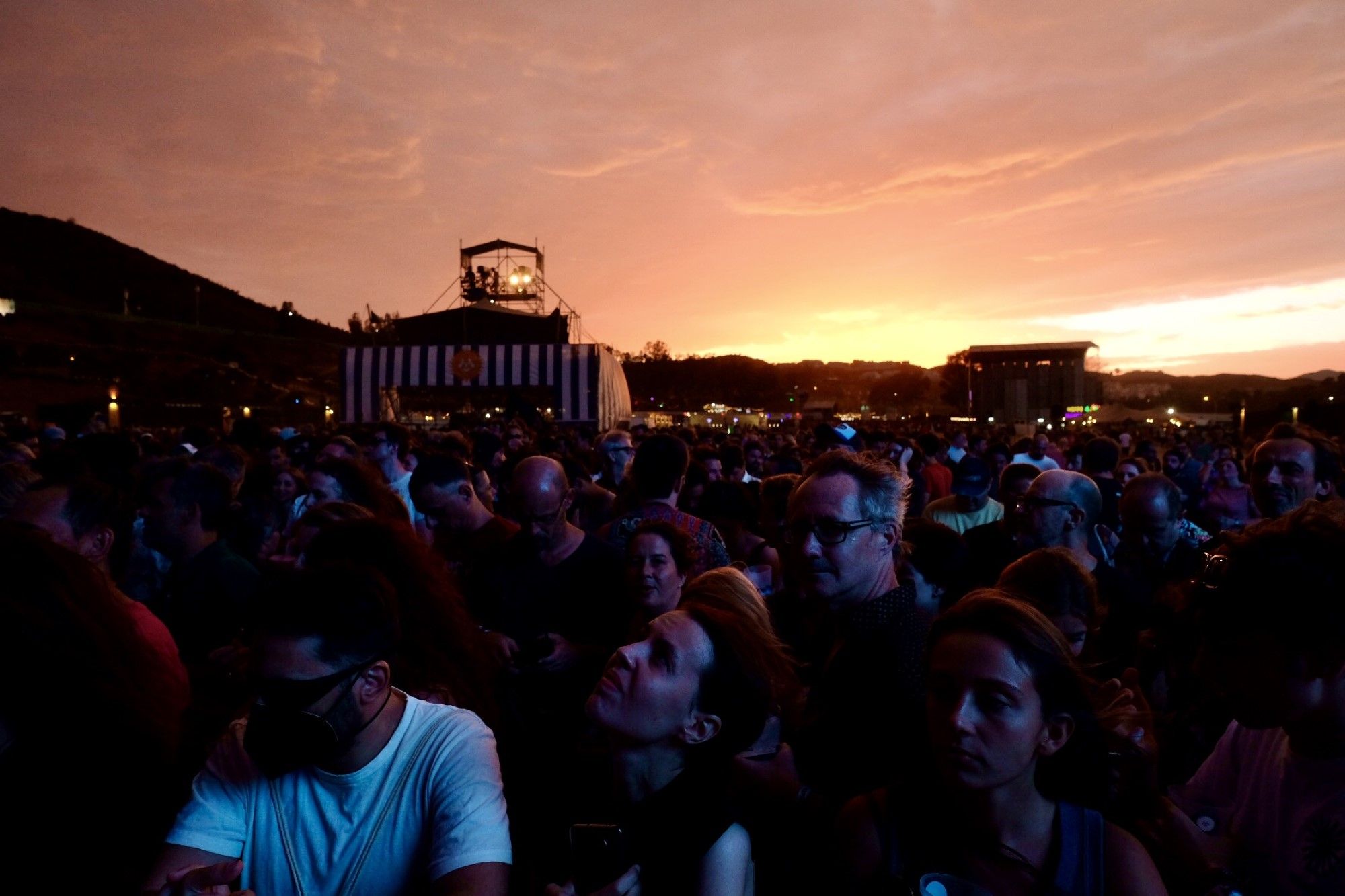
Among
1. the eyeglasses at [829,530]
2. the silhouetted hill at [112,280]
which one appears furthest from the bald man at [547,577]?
the silhouetted hill at [112,280]

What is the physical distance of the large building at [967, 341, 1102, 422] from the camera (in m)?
70.4

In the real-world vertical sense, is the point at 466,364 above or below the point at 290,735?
above

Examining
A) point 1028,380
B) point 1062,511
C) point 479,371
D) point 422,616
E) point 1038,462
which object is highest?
point 1028,380

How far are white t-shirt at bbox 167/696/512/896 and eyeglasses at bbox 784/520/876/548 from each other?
1.27m

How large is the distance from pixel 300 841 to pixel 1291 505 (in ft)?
16.7

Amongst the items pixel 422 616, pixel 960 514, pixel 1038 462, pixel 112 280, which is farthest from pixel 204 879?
pixel 112 280

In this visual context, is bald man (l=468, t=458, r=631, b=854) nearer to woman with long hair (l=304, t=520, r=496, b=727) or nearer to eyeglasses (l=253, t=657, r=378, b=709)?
woman with long hair (l=304, t=520, r=496, b=727)

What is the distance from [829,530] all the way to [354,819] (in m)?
1.60

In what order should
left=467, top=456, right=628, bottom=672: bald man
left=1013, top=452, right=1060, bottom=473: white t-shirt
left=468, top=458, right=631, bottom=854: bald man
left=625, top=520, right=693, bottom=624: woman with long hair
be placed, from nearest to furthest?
left=468, top=458, right=631, bottom=854: bald man, left=625, top=520, right=693, bottom=624: woman with long hair, left=467, top=456, right=628, bottom=672: bald man, left=1013, top=452, right=1060, bottom=473: white t-shirt

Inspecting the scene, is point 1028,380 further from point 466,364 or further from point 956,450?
point 956,450

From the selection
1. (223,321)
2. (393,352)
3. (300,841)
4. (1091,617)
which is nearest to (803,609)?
(1091,617)

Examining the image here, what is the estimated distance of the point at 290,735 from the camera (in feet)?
5.78

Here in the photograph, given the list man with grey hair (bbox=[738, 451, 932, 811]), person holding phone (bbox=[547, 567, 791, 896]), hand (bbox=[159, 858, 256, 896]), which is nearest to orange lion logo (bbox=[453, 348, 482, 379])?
man with grey hair (bbox=[738, 451, 932, 811])

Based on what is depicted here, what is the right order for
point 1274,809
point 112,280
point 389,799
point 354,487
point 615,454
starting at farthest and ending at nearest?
point 112,280, point 615,454, point 354,487, point 389,799, point 1274,809
